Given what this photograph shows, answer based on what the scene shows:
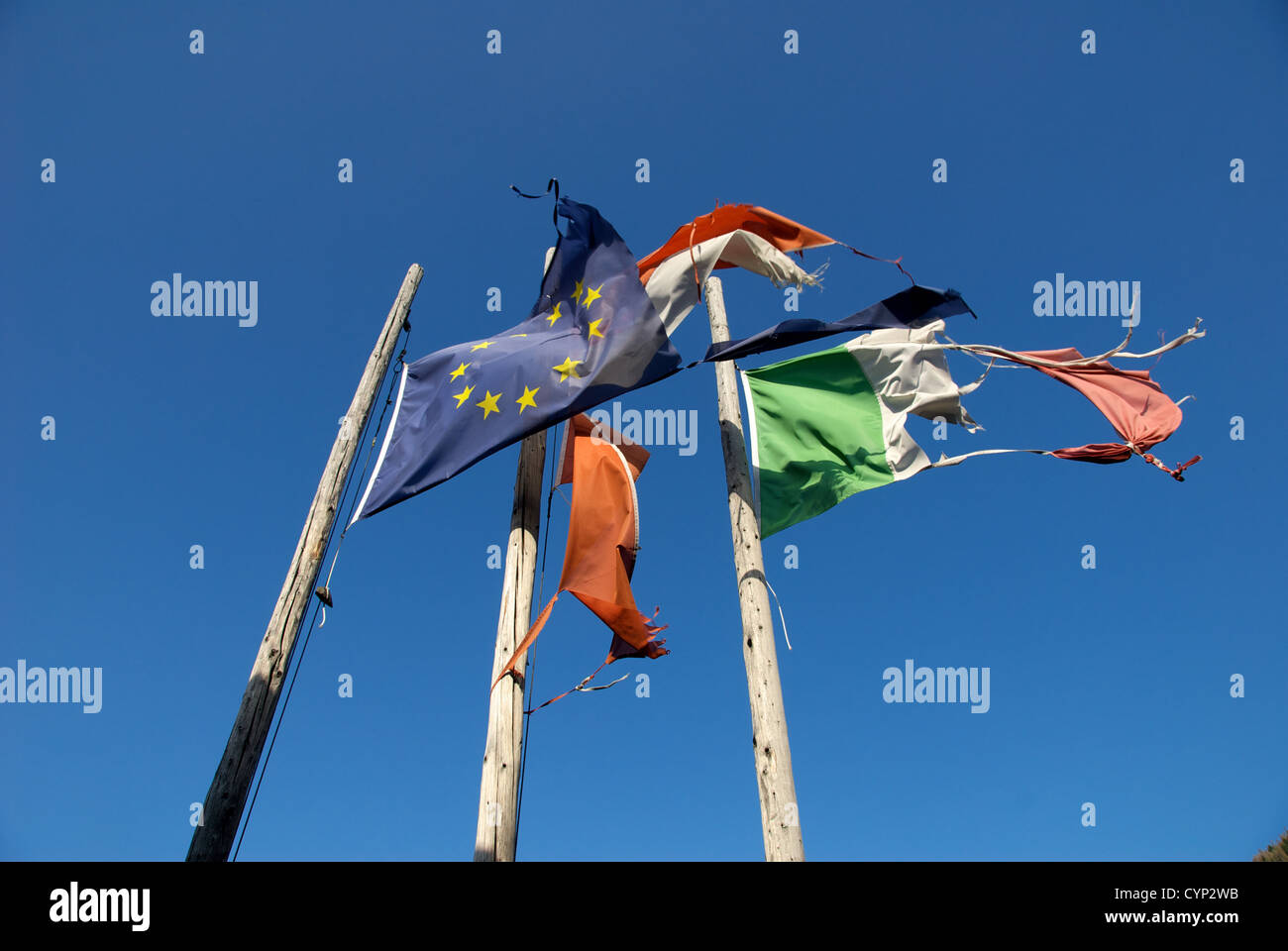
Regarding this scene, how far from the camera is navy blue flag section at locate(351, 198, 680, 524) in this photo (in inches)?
288

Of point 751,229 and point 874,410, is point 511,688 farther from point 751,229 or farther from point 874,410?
point 751,229

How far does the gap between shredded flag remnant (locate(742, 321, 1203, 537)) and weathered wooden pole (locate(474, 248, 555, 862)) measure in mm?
2080

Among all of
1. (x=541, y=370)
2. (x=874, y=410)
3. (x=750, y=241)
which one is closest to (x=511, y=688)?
(x=541, y=370)

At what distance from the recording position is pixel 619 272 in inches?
309

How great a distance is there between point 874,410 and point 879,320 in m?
0.88

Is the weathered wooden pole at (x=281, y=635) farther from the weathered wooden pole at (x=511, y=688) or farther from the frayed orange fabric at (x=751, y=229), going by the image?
the frayed orange fabric at (x=751, y=229)

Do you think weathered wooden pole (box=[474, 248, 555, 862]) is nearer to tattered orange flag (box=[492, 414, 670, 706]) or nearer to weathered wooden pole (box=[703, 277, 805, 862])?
tattered orange flag (box=[492, 414, 670, 706])

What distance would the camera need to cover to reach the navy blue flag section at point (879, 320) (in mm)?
7641

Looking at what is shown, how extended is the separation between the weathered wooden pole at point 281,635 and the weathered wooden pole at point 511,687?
66.8 inches

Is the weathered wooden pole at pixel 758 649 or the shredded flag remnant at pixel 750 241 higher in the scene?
the shredded flag remnant at pixel 750 241

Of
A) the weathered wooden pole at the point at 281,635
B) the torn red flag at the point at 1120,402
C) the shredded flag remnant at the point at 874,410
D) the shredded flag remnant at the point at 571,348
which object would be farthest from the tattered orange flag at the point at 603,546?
the torn red flag at the point at 1120,402

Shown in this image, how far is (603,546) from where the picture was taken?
7.34 metres
